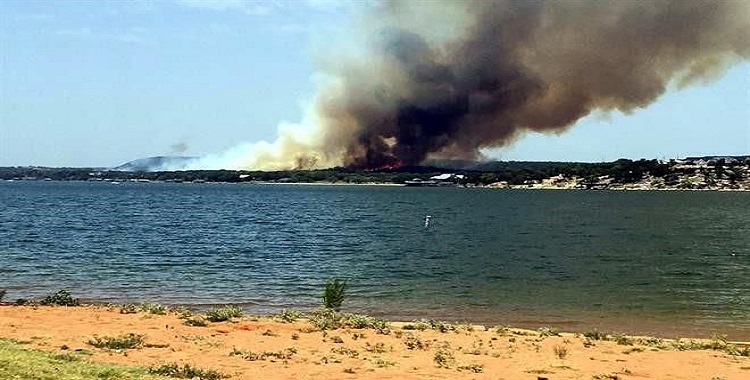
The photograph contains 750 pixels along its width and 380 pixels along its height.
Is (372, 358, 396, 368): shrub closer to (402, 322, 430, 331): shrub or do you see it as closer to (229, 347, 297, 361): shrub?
(229, 347, 297, 361): shrub

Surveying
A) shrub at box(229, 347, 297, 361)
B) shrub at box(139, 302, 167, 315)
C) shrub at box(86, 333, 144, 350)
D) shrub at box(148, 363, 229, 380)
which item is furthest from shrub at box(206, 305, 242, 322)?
shrub at box(148, 363, 229, 380)

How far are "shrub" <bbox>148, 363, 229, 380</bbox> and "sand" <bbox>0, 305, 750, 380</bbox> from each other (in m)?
0.49

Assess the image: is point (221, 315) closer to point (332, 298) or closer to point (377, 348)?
point (332, 298)

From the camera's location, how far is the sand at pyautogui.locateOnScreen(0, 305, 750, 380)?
15.8m

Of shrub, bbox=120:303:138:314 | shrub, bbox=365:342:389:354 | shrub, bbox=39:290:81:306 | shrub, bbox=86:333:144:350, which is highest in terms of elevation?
shrub, bbox=86:333:144:350

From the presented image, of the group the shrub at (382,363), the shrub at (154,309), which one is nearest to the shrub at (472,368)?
the shrub at (382,363)

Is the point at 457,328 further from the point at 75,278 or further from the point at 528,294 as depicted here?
the point at 75,278

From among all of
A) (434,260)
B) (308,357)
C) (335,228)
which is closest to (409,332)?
(308,357)

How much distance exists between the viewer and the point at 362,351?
1783 centimetres

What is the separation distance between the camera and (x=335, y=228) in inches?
3285

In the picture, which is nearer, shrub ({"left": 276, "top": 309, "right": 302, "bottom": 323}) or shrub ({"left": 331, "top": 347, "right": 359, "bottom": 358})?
shrub ({"left": 331, "top": 347, "right": 359, "bottom": 358})

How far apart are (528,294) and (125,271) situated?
21.5 m

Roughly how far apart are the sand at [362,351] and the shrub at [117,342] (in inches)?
9.7

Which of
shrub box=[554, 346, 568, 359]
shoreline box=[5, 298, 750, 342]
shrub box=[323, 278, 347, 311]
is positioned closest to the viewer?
shrub box=[554, 346, 568, 359]
